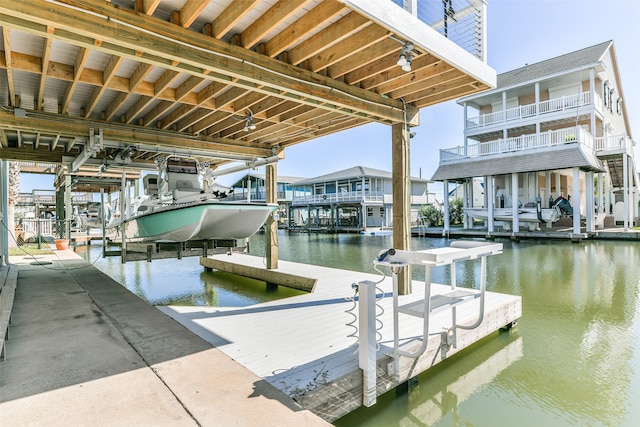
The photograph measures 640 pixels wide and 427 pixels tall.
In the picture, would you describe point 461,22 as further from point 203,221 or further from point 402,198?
point 203,221

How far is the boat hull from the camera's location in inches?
199

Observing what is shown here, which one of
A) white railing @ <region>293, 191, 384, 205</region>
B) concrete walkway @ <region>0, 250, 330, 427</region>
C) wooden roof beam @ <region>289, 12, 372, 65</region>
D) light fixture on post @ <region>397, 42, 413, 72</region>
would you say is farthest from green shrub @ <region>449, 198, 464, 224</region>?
concrete walkway @ <region>0, 250, 330, 427</region>

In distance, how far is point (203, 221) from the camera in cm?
513

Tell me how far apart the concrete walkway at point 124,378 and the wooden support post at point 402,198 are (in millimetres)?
3060

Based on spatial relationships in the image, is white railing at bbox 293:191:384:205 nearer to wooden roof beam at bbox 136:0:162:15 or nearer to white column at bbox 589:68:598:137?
white column at bbox 589:68:598:137

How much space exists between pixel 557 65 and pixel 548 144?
563cm

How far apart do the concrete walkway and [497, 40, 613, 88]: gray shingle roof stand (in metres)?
22.3

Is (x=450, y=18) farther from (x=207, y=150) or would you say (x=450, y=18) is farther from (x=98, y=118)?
(x=98, y=118)

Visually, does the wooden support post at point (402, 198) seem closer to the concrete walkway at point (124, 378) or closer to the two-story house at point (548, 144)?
the concrete walkway at point (124, 378)

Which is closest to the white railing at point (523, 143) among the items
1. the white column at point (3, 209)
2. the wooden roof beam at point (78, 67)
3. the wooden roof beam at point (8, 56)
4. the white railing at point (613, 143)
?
the white railing at point (613, 143)

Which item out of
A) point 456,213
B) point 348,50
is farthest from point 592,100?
point 348,50

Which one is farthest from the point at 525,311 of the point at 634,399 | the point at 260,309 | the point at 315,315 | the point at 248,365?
the point at 248,365

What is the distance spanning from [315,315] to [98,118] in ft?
15.3

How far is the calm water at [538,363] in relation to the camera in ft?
9.78
